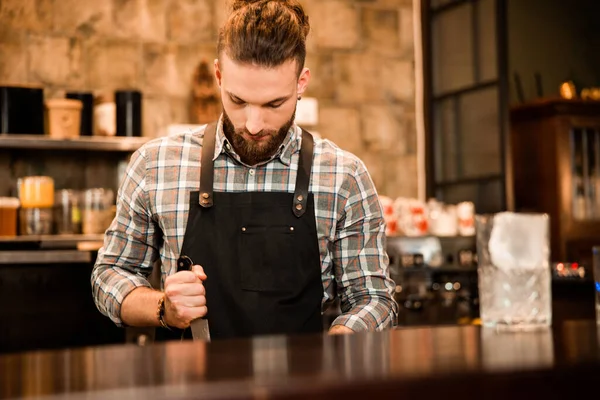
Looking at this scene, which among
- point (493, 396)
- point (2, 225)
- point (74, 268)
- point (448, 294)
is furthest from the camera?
point (448, 294)

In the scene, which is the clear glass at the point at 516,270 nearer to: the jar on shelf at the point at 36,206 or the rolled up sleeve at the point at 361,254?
the rolled up sleeve at the point at 361,254

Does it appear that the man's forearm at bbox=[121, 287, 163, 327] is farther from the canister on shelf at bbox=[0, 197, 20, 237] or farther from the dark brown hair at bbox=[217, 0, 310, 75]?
the canister on shelf at bbox=[0, 197, 20, 237]

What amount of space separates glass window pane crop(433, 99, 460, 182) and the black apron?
4.16 metres

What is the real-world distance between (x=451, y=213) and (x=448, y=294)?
53 centimetres

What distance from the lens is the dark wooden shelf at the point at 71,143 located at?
4.51 metres

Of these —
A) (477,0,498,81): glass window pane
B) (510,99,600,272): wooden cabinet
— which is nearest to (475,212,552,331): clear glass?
(477,0,498,81): glass window pane

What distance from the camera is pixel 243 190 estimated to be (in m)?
2.04

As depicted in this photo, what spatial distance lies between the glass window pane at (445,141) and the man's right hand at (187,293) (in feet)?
15.0

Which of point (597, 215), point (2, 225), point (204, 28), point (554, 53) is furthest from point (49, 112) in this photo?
point (554, 53)

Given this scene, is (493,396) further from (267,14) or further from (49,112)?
(49,112)

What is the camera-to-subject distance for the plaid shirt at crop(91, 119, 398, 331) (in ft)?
6.58

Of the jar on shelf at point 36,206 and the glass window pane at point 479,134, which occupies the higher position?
the glass window pane at point 479,134

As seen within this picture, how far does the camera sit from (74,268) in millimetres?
3557

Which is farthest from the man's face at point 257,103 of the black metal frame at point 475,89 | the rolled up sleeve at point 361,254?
the black metal frame at point 475,89
